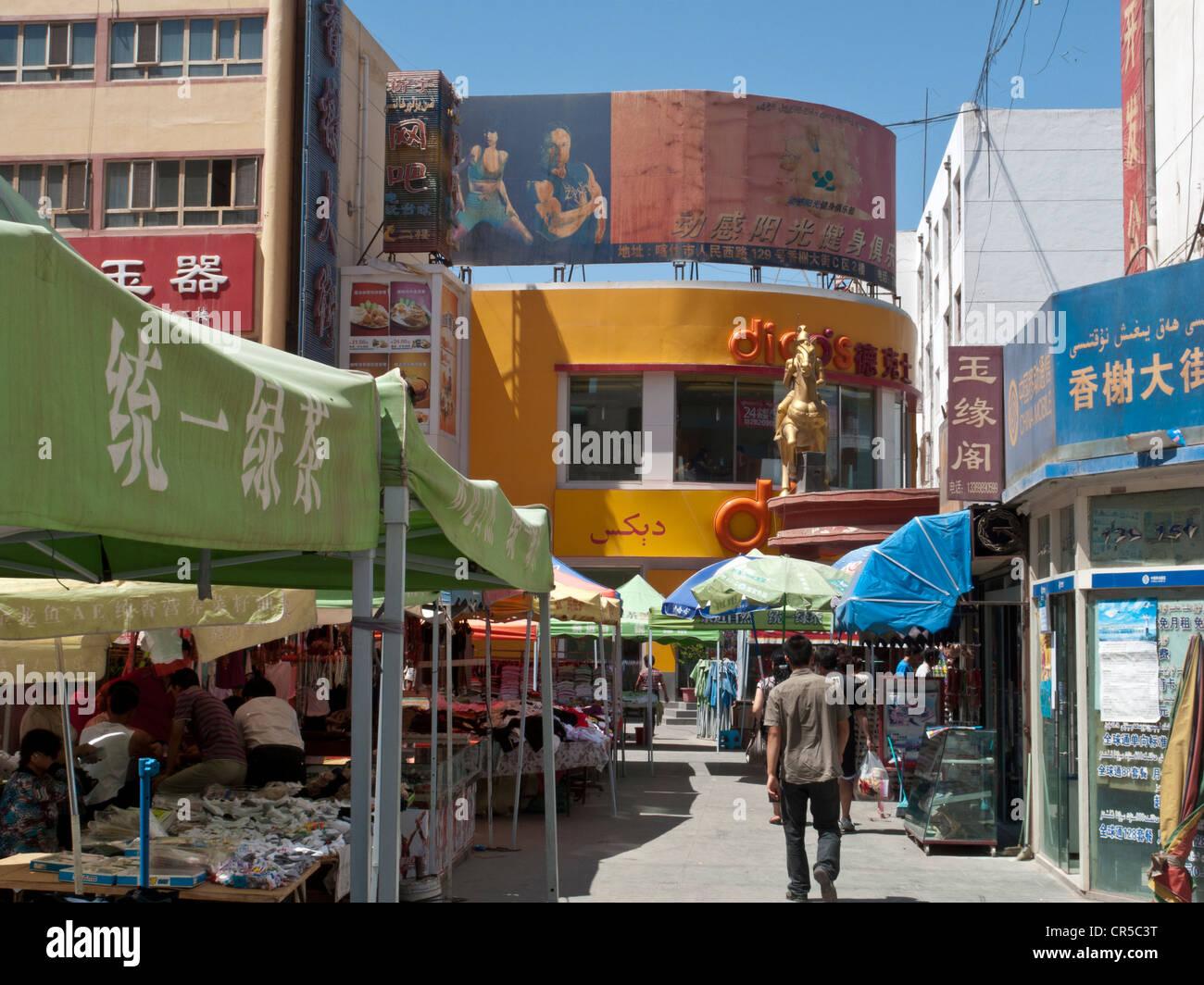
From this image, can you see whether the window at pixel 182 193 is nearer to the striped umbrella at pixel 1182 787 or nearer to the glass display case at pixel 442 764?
the glass display case at pixel 442 764

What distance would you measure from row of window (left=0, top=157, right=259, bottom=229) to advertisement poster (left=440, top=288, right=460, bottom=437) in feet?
16.2

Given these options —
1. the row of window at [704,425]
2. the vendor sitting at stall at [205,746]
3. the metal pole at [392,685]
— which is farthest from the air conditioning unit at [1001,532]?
the row of window at [704,425]

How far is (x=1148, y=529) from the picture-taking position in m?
9.96

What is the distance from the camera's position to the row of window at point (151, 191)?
29.8 m

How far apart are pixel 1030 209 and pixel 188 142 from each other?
2365cm

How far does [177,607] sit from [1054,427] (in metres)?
6.81

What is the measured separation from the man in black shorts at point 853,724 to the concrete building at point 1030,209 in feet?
69.2

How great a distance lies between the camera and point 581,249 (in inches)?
1396

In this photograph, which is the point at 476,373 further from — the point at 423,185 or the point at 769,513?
the point at 769,513

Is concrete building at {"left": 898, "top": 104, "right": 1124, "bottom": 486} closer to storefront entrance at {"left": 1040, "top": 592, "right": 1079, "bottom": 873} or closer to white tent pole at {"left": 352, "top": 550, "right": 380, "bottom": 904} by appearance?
storefront entrance at {"left": 1040, "top": 592, "right": 1079, "bottom": 873}

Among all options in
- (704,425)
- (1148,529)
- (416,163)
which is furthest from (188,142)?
(1148,529)

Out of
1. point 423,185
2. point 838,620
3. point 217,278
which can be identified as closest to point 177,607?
point 838,620

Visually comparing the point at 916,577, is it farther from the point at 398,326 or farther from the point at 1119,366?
the point at 398,326

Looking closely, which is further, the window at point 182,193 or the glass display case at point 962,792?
the window at point 182,193
